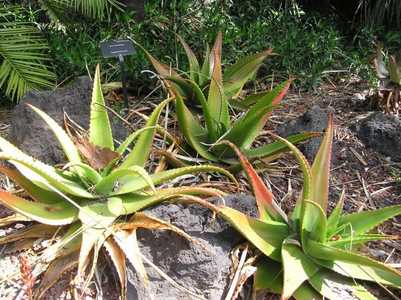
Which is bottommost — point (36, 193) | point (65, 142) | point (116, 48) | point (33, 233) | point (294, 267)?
point (294, 267)

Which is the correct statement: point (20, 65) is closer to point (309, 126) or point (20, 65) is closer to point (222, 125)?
point (222, 125)

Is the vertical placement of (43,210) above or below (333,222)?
above

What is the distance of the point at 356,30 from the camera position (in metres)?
4.27

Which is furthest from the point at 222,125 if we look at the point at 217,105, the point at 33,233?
the point at 33,233

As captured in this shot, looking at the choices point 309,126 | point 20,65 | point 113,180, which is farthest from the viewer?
point 20,65

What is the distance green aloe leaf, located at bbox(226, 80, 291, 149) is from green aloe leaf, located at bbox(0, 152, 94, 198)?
28.4 inches

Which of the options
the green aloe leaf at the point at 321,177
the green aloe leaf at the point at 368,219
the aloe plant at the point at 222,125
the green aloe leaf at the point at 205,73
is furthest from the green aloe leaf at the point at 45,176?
the green aloe leaf at the point at 205,73

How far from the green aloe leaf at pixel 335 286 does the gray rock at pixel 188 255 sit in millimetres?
317

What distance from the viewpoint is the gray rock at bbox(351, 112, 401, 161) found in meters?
2.66

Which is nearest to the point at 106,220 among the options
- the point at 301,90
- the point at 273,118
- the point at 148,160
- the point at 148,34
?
the point at 148,160

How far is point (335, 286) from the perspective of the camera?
188 centimetres

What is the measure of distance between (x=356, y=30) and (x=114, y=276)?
315cm

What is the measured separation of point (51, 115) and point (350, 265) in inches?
56.9

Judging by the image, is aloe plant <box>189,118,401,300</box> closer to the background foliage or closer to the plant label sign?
the plant label sign
